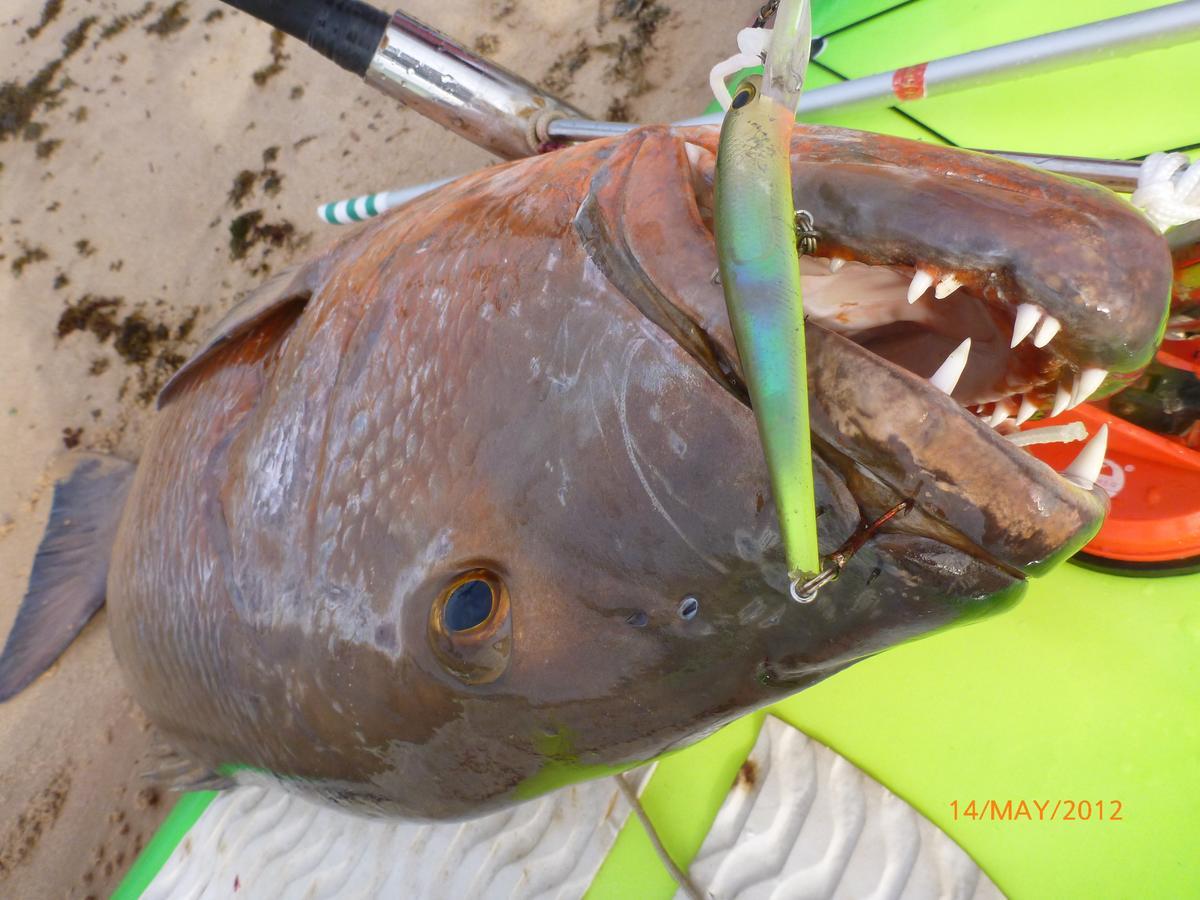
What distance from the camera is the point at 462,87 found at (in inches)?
101

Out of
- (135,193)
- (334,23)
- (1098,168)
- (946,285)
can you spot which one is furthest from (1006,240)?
(135,193)

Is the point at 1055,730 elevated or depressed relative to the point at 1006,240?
depressed

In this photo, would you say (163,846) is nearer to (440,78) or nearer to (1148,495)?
(440,78)

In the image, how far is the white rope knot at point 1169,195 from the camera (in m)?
1.14

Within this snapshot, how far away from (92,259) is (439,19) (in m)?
2.05

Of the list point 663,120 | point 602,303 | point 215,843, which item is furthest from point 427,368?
point 663,120

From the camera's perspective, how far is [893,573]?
966mm

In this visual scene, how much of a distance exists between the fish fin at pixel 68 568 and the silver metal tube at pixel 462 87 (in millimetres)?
2039

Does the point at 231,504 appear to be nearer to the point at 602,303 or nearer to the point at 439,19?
the point at 602,303

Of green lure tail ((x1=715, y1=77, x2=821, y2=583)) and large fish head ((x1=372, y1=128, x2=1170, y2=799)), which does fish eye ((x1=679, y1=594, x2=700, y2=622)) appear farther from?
green lure tail ((x1=715, y1=77, x2=821, y2=583))

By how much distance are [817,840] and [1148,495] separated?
1.18 meters

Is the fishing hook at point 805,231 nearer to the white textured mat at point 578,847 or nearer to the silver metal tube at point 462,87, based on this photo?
the white textured mat at point 578,847

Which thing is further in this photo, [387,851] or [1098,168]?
[387,851]

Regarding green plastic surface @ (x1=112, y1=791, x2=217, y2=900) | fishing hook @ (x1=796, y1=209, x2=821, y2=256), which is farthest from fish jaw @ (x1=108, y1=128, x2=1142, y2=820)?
green plastic surface @ (x1=112, y1=791, x2=217, y2=900)
